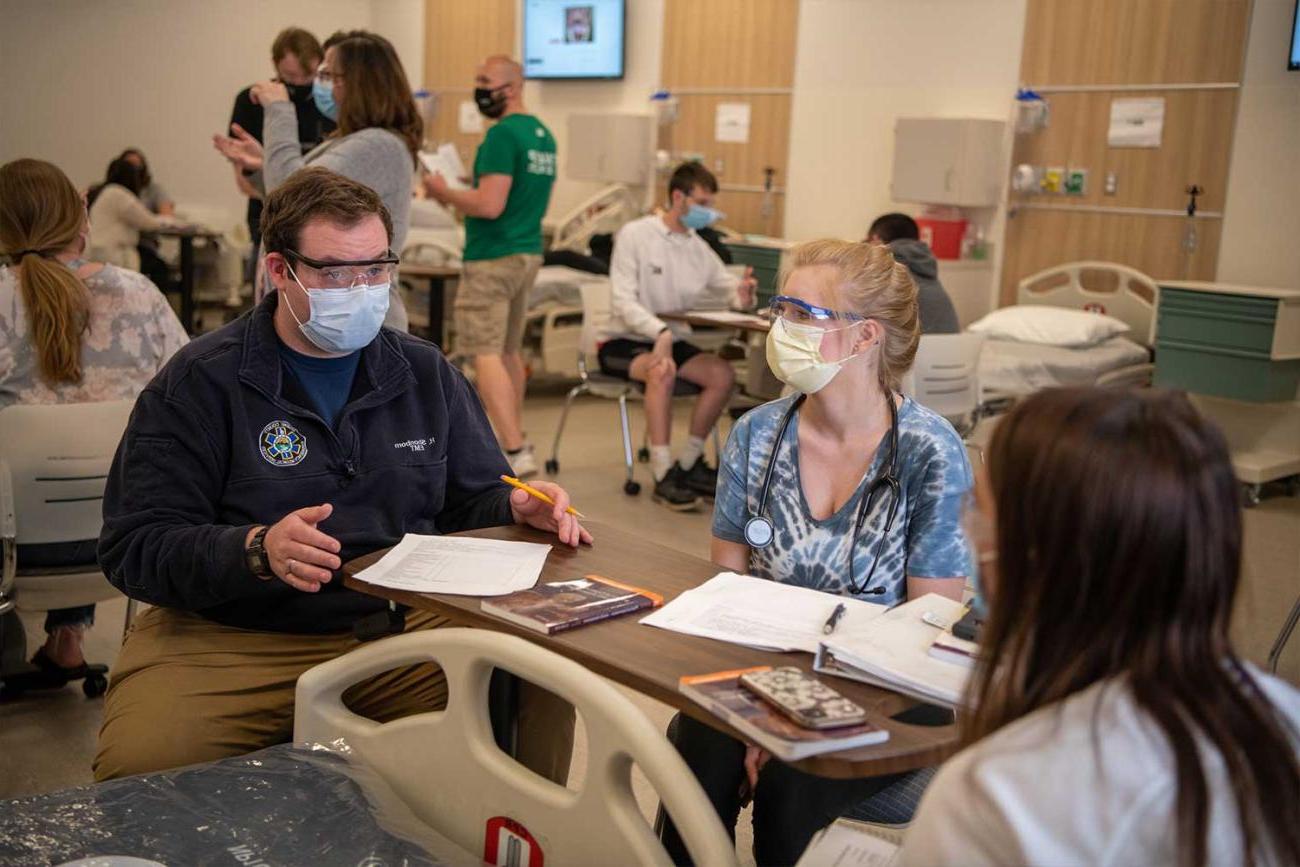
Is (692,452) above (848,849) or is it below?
below

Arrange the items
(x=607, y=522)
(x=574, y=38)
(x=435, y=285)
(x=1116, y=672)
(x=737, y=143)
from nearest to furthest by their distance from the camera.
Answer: (x=1116, y=672) < (x=607, y=522) < (x=435, y=285) < (x=737, y=143) < (x=574, y=38)

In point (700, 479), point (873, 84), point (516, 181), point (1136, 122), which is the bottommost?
point (700, 479)

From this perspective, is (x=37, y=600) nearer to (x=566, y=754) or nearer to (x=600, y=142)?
(x=566, y=754)

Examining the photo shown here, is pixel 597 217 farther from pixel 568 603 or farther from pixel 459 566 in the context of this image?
pixel 568 603

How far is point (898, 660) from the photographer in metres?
1.58

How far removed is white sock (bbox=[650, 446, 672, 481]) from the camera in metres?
5.44

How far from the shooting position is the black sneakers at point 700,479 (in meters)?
5.40

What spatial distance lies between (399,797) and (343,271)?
0.97 m

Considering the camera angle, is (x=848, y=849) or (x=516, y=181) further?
(x=516, y=181)

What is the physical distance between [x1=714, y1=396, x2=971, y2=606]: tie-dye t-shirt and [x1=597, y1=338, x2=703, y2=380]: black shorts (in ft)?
10.7

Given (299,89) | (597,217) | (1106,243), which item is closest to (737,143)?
(597,217)

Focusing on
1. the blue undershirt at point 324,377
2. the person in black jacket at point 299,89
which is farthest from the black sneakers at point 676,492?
the blue undershirt at point 324,377

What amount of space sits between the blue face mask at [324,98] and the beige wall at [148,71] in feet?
22.0

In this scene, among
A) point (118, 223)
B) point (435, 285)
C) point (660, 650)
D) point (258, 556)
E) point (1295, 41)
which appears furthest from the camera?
A: point (118, 223)
